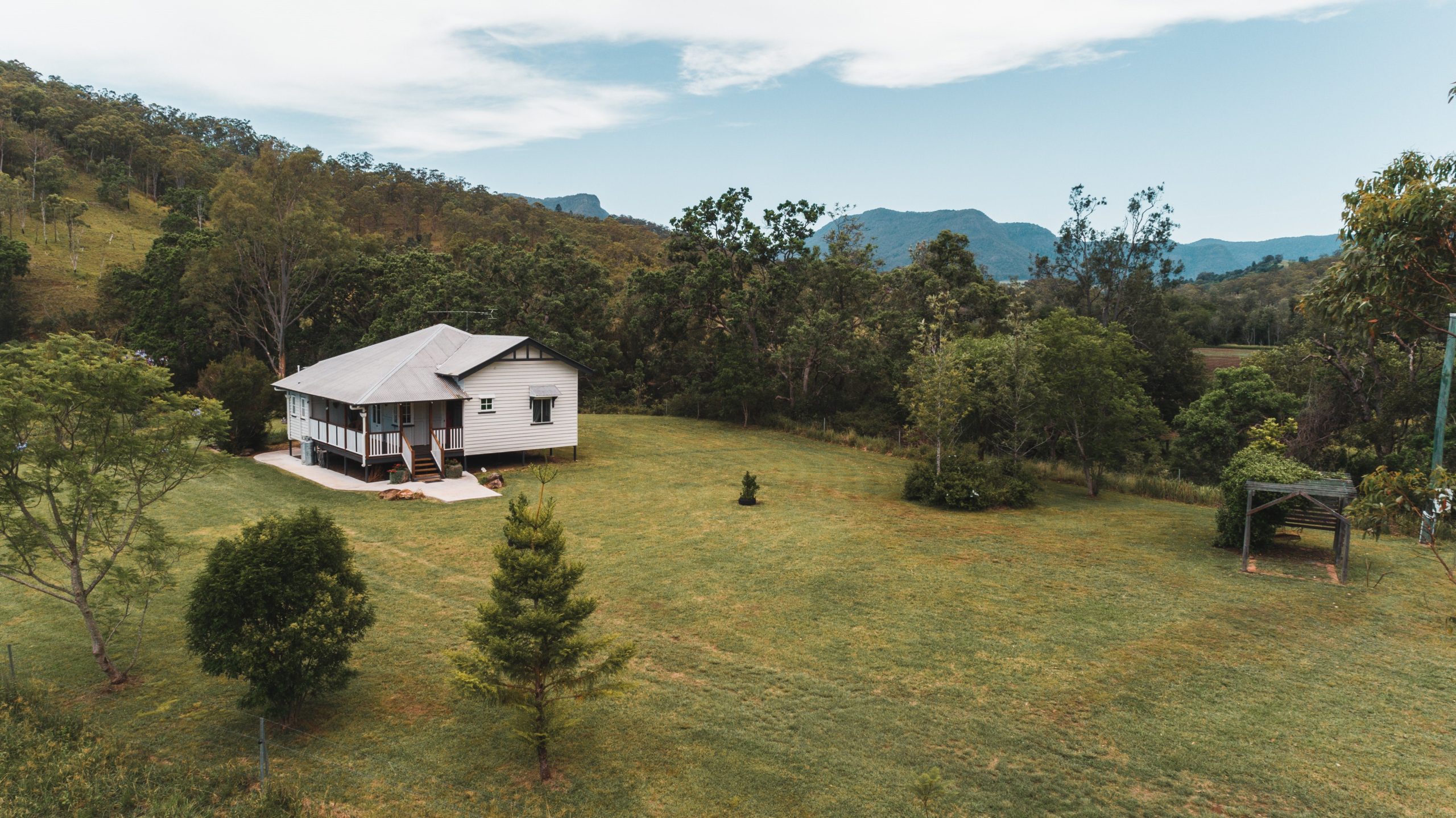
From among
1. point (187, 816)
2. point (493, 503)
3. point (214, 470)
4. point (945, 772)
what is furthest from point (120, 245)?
point (945, 772)

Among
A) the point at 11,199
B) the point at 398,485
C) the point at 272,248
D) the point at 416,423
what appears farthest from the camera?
the point at 11,199

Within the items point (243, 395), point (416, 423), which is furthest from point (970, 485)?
point (243, 395)

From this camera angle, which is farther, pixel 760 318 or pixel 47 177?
pixel 47 177

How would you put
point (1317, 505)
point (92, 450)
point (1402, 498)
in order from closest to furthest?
point (1402, 498)
point (92, 450)
point (1317, 505)

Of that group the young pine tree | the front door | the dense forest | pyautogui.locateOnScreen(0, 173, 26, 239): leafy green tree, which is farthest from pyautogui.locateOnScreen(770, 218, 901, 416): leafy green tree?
→ pyautogui.locateOnScreen(0, 173, 26, 239): leafy green tree

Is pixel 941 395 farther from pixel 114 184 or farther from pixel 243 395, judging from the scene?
pixel 114 184

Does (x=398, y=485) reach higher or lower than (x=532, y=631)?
lower

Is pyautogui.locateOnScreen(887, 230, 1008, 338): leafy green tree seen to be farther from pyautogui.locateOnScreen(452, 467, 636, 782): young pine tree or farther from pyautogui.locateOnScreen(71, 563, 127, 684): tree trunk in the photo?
pyautogui.locateOnScreen(71, 563, 127, 684): tree trunk
